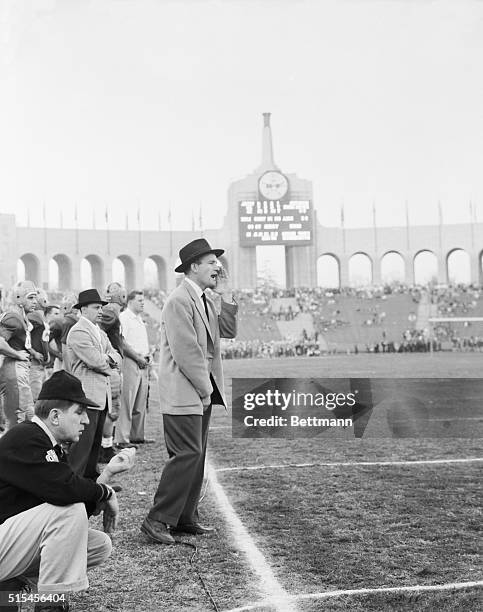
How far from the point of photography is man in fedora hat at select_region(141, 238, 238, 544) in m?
4.62

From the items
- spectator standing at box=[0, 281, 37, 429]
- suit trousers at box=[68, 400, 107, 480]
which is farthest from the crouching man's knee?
spectator standing at box=[0, 281, 37, 429]

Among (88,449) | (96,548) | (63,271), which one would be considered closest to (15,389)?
(88,449)

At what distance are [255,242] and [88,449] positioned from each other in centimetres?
5377

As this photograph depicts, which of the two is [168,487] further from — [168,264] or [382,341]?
[168,264]

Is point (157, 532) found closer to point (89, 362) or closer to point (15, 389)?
point (89, 362)

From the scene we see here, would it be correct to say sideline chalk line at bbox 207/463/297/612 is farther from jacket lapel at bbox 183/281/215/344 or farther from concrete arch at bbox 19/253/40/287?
concrete arch at bbox 19/253/40/287

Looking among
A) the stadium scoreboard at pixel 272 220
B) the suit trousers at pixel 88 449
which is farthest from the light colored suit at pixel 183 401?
the stadium scoreboard at pixel 272 220

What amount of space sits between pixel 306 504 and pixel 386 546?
3.95ft

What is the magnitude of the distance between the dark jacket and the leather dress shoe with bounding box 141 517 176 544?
4.91ft

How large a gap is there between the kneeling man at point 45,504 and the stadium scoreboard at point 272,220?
56.2 m

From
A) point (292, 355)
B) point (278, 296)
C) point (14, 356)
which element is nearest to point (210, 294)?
point (14, 356)

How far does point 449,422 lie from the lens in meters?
10.6

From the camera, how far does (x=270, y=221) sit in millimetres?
59531

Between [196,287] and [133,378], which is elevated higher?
[196,287]
